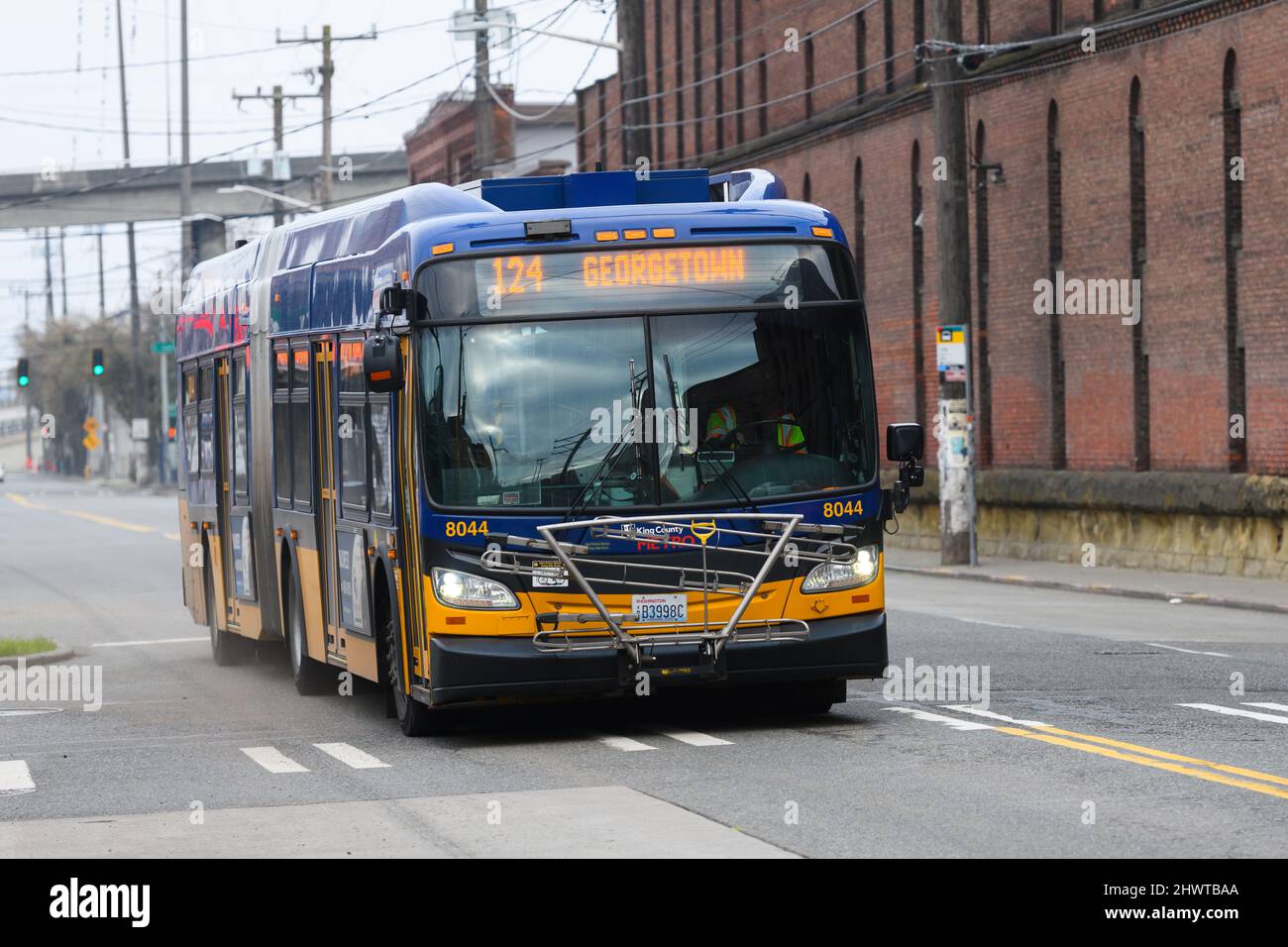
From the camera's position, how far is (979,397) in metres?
36.9

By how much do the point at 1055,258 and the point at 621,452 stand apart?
21951 mm

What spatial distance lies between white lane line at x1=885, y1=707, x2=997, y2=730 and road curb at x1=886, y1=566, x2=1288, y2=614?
10199 millimetres

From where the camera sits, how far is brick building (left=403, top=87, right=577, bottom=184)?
7006 centimetres

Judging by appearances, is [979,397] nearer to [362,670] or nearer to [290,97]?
[362,670]

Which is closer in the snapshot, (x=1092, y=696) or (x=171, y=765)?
(x=171, y=765)

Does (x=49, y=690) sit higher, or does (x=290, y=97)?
(x=290, y=97)

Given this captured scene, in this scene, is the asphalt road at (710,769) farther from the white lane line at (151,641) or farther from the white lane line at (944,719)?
the white lane line at (151,641)

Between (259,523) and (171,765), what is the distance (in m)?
5.36

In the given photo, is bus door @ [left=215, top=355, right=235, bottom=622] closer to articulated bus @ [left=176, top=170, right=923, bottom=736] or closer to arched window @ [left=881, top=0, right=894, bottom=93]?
articulated bus @ [left=176, top=170, right=923, bottom=736]

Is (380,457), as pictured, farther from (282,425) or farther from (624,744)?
(282,425)

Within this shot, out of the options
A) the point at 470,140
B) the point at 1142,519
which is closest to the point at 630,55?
the point at 1142,519

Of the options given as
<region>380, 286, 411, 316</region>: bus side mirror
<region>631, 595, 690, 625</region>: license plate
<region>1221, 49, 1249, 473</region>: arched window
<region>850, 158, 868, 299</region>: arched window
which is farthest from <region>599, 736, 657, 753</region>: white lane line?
<region>850, 158, 868, 299</region>: arched window

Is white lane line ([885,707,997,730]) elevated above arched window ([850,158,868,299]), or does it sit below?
below
